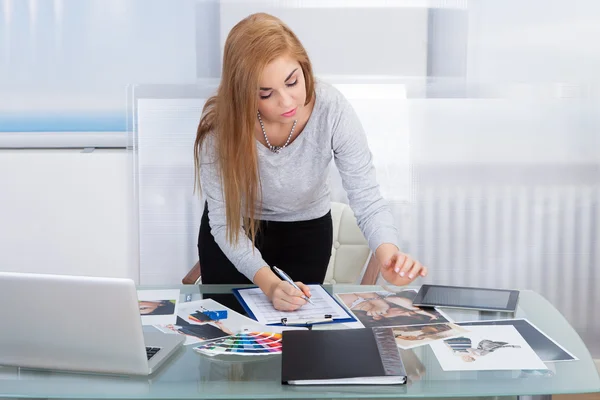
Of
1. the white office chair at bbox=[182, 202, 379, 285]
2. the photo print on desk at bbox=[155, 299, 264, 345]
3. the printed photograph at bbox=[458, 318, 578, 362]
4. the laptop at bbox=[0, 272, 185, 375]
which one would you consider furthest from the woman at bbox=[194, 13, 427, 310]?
the laptop at bbox=[0, 272, 185, 375]

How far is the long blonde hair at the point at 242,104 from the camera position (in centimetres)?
180

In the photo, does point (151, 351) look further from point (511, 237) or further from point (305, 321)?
point (511, 237)

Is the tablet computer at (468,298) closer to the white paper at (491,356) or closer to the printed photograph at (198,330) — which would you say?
the white paper at (491,356)

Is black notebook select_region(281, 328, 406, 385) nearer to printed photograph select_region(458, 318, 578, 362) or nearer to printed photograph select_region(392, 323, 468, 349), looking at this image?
printed photograph select_region(392, 323, 468, 349)

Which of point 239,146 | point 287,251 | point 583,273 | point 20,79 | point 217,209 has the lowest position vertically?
point 583,273

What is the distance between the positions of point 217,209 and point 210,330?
0.51 metres

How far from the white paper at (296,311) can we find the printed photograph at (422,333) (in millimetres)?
161

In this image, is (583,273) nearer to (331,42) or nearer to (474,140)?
(474,140)

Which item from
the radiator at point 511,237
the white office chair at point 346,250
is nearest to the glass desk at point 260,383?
the white office chair at point 346,250

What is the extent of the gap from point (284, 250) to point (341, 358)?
37.0 inches

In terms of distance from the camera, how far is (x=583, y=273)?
3143 millimetres

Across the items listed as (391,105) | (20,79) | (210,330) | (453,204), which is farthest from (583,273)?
(20,79)

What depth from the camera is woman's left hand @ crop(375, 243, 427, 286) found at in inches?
69.4

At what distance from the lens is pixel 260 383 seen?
1.29m
